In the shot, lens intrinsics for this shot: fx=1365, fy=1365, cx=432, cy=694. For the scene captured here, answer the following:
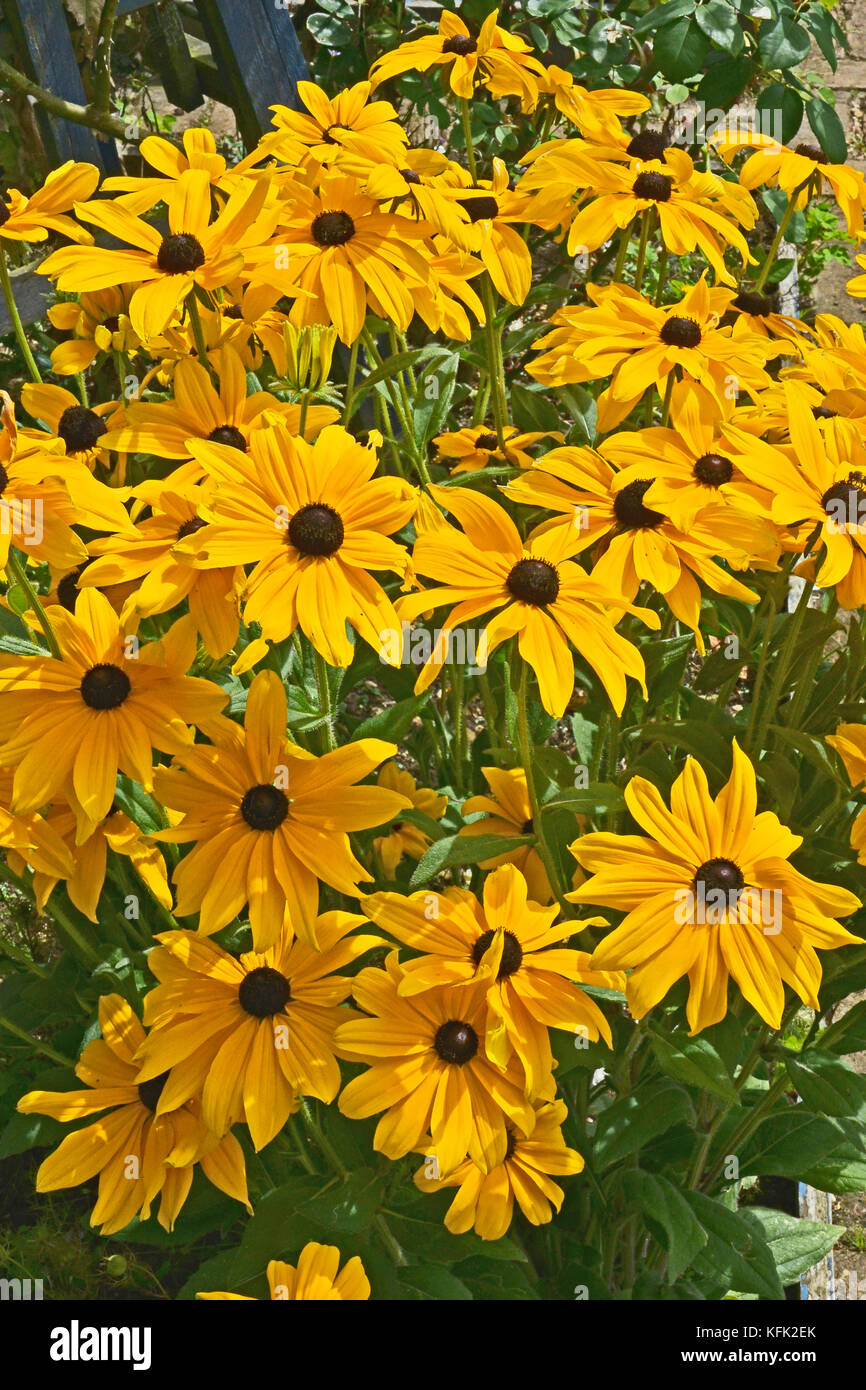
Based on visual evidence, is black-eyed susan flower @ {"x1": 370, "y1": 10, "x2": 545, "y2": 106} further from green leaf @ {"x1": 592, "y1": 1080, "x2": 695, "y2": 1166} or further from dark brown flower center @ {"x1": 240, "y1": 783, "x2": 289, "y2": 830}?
green leaf @ {"x1": 592, "y1": 1080, "x2": 695, "y2": 1166}

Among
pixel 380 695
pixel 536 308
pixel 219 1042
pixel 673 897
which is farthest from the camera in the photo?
pixel 536 308

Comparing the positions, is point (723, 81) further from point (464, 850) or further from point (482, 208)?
point (464, 850)

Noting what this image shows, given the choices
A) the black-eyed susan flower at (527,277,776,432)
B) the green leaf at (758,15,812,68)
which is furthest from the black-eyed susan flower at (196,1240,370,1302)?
the green leaf at (758,15,812,68)

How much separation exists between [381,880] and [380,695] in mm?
1447

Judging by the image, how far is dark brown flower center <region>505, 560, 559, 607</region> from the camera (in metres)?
1.18

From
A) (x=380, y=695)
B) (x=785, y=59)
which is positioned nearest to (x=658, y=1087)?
(x=785, y=59)

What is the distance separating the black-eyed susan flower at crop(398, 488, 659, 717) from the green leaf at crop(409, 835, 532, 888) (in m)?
0.19

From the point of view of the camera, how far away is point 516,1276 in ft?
5.07

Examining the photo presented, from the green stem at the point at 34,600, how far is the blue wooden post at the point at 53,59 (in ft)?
5.66

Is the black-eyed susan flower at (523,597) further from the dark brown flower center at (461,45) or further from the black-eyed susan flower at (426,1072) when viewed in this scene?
the dark brown flower center at (461,45)

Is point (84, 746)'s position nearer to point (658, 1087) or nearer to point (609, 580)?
point (609, 580)

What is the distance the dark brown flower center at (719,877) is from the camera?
116cm
